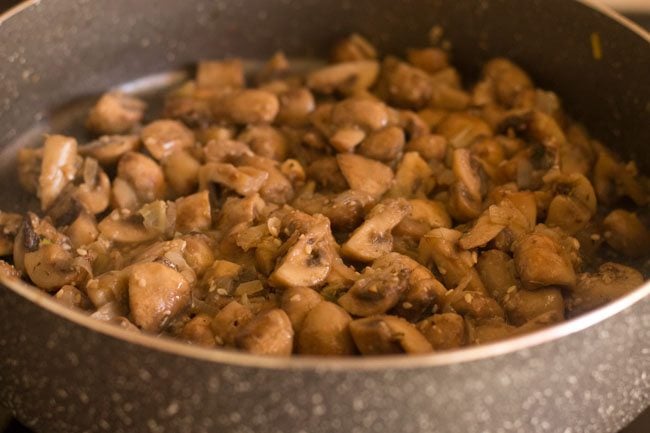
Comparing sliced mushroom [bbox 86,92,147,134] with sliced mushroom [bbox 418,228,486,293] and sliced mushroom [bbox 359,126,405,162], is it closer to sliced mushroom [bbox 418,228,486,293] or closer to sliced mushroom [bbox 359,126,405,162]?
sliced mushroom [bbox 359,126,405,162]

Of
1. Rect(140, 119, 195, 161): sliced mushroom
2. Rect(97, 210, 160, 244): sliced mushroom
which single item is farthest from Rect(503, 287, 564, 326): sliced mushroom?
Rect(140, 119, 195, 161): sliced mushroom

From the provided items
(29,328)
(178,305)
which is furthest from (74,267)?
(29,328)

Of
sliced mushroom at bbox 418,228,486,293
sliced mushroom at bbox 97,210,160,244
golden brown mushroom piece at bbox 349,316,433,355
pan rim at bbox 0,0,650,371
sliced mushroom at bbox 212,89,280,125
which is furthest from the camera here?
sliced mushroom at bbox 212,89,280,125

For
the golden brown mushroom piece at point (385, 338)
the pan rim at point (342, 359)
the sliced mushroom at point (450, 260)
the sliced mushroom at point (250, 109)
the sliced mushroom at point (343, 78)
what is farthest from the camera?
the sliced mushroom at point (343, 78)

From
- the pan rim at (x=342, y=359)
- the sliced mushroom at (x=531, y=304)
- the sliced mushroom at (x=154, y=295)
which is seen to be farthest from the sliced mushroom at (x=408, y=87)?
the pan rim at (x=342, y=359)

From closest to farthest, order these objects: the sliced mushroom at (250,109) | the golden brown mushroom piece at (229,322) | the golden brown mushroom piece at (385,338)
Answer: the golden brown mushroom piece at (385,338)
the golden brown mushroom piece at (229,322)
the sliced mushroom at (250,109)

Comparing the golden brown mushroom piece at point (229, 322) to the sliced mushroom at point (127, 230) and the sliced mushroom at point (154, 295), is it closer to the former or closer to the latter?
the sliced mushroom at point (154, 295)

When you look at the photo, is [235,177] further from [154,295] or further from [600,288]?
[600,288]

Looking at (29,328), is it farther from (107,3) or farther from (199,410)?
(107,3)
